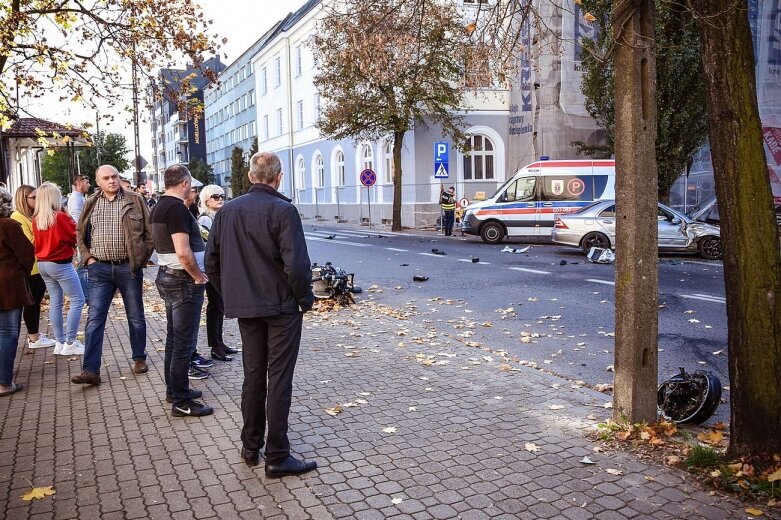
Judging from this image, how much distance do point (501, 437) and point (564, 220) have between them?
1446cm

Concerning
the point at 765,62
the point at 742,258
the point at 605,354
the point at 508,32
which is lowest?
the point at 605,354

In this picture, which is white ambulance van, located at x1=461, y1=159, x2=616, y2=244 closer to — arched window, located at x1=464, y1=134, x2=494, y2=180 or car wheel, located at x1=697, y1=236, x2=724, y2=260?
car wheel, located at x1=697, y1=236, x2=724, y2=260

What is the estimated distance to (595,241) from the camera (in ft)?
59.1

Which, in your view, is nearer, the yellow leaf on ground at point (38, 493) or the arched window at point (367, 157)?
the yellow leaf on ground at point (38, 493)

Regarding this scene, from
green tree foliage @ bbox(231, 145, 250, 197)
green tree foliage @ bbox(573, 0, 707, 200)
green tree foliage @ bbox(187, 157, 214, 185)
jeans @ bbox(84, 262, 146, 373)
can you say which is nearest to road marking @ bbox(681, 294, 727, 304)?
jeans @ bbox(84, 262, 146, 373)

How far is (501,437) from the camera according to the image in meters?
4.88

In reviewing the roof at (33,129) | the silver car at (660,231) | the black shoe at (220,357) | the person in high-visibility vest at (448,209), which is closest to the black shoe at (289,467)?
the black shoe at (220,357)

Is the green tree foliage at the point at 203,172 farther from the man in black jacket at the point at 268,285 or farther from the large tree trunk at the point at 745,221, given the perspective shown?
the large tree trunk at the point at 745,221

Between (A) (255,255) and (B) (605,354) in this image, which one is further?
(B) (605,354)

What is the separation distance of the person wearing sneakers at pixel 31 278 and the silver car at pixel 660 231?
1350 centimetres

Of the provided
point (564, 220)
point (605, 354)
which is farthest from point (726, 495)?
point (564, 220)

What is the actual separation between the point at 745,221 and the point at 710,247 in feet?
46.0

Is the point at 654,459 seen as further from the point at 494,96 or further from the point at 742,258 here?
the point at 494,96

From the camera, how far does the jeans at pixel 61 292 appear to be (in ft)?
24.0
